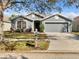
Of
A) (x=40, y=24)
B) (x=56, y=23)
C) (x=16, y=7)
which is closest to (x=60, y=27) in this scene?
(x=56, y=23)

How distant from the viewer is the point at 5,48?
16047 mm

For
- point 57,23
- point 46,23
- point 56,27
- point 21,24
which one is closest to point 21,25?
point 21,24

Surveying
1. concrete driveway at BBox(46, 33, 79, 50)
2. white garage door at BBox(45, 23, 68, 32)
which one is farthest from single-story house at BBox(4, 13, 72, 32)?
concrete driveway at BBox(46, 33, 79, 50)

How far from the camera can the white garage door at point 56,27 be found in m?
46.5

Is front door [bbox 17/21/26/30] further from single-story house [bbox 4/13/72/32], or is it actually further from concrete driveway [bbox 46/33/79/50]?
concrete driveway [bbox 46/33/79/50]

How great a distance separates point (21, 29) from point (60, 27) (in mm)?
8140

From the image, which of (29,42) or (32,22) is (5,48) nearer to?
(29,42)

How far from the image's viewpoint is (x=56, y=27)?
155 ft

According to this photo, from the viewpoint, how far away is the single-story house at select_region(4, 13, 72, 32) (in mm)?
46219

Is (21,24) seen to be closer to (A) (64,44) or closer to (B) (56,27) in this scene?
(B) (56,27)

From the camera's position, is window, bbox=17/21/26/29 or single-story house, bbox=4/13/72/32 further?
window, bbox=17/21/26/29

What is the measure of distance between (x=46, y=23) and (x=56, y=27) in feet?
7.43

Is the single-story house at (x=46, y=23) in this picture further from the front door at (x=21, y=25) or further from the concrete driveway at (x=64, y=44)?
the concrete driveway at (x=64, y=44)

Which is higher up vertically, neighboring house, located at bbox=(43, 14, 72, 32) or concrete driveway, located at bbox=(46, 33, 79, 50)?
neighboring house, located at bbox=(43, 14, 72, 32)
